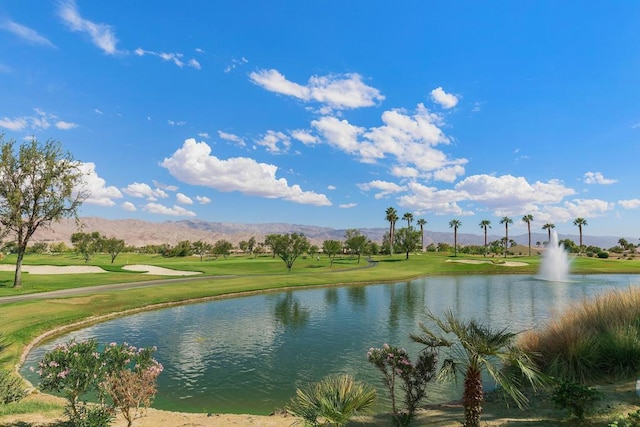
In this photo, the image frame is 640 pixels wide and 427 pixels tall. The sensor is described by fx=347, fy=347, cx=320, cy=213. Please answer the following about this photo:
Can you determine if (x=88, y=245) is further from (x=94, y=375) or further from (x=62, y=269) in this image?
(x=94, y=375)

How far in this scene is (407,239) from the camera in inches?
4555

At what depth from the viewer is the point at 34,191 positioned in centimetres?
3953

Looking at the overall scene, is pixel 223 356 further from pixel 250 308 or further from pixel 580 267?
pixel 580 267

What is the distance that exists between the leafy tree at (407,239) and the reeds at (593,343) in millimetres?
99468

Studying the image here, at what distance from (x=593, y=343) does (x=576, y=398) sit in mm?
5547

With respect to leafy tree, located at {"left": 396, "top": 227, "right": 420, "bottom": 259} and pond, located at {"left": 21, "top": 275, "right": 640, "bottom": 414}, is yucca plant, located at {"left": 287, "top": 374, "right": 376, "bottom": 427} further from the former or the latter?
leafy tree, located at {"left": 396, "top": 227, "right": 420, "bottom": 259}

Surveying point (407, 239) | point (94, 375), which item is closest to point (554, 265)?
point (407, 239)

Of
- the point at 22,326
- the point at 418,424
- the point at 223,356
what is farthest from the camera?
the point at 22,326

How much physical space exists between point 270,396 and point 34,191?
1574 inches

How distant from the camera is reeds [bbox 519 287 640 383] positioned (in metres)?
12.3

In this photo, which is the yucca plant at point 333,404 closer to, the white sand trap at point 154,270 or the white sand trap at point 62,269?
the white sand trap at point 154,270

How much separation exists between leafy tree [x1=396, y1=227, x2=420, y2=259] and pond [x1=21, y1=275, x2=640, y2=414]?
220 ft

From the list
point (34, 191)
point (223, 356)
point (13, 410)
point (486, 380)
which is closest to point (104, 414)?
point (13, 410)

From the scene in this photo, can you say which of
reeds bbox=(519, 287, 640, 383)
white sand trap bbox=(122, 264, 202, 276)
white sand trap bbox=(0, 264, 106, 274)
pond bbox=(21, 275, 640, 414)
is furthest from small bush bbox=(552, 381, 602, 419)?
white sand trap bbox=(0, 264, 106, 274)
